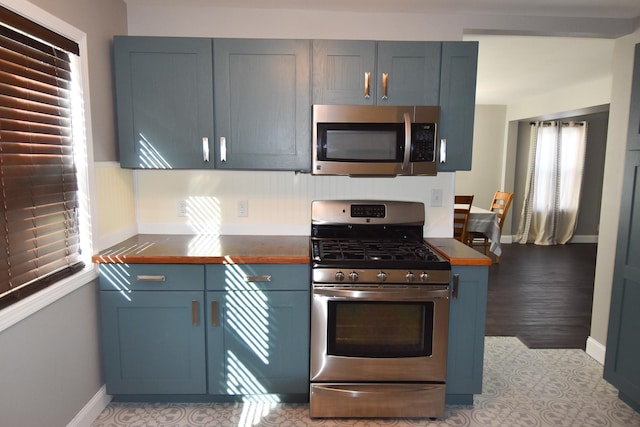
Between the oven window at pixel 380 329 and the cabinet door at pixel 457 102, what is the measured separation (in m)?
0.89

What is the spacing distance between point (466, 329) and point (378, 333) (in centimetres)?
51

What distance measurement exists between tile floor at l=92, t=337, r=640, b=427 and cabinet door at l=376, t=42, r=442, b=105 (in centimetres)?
180

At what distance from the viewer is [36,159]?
168cm

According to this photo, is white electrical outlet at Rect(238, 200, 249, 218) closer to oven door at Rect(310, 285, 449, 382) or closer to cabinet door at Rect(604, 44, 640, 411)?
oven door at Rect(310, 285, 449, 382)

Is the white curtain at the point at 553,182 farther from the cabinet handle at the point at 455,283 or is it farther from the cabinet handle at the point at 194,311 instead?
the cabinet handle at the point at 194,311

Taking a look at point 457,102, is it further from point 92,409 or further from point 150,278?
point 92,409

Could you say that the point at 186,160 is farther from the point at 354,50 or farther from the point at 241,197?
the point at 354,50

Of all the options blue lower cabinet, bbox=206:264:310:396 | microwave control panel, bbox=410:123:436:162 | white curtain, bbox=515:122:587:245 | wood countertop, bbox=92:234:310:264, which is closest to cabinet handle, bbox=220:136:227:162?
wood countertop, bbox=92:234:310:264

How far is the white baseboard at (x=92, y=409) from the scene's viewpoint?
196 cm

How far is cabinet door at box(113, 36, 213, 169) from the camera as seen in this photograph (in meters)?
2.24

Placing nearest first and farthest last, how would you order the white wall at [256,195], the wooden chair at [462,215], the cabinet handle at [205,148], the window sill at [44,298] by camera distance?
the window sill at [44,298], the cabinet handle at [205,148], the white wall at [256,195], the wooden chair at [462,215]

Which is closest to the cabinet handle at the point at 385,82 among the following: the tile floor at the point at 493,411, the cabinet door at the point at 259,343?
the cabinet door at the point at 259,343

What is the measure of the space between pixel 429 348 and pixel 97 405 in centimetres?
182

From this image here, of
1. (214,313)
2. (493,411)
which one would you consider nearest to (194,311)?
(214,313)
